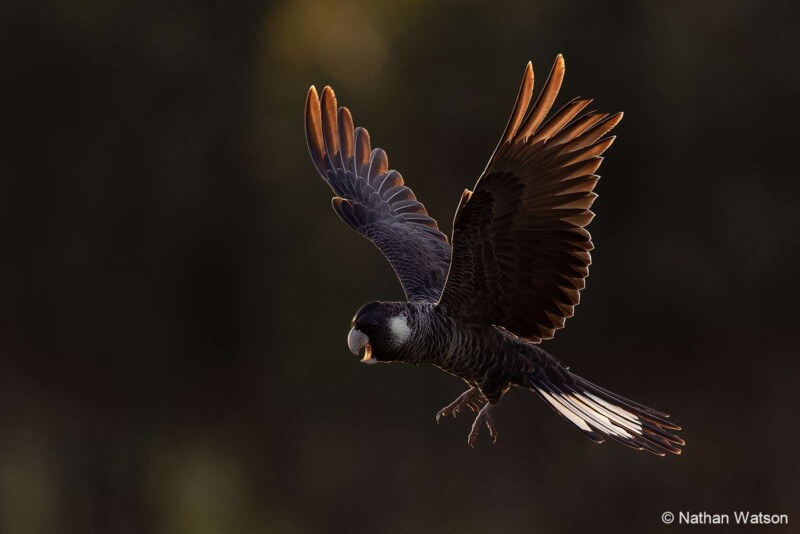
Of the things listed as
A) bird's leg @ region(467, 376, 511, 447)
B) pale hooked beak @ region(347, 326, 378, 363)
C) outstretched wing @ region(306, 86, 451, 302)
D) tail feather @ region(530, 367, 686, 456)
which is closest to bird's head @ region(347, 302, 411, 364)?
pale hooked beak @ region(347, 326, 378, 363)

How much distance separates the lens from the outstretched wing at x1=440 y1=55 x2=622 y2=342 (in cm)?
272

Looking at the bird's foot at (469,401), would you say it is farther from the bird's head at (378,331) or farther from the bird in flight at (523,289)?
the bird's head at (378,331)

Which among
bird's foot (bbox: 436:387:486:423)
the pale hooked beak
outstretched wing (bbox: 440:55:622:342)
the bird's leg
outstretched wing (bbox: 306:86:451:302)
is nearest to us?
outstretched wing (bbox: 440:55:622:342)

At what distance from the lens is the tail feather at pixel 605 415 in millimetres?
2799

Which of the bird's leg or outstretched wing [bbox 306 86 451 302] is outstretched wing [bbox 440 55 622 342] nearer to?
the bird's leg

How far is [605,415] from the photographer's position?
2.97m

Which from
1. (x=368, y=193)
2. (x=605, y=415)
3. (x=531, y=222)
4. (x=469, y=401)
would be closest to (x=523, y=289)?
(x=531, y=222)

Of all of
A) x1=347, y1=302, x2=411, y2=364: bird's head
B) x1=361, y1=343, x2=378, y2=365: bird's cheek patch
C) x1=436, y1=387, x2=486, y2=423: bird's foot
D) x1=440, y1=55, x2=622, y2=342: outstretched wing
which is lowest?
x1=436, y1=387, x2=486, y2=423: bird's foot

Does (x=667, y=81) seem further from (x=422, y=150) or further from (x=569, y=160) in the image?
(x=569, y=160)

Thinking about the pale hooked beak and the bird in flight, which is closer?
the bird in flight

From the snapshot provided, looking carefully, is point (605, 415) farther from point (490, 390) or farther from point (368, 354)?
point (368, 354)

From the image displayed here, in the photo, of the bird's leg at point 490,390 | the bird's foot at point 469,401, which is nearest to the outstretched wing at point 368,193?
the bird's foot at point 469,401

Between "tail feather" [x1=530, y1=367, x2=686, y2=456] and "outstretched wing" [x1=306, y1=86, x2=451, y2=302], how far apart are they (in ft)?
2.31

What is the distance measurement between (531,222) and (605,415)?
22.4 inches
